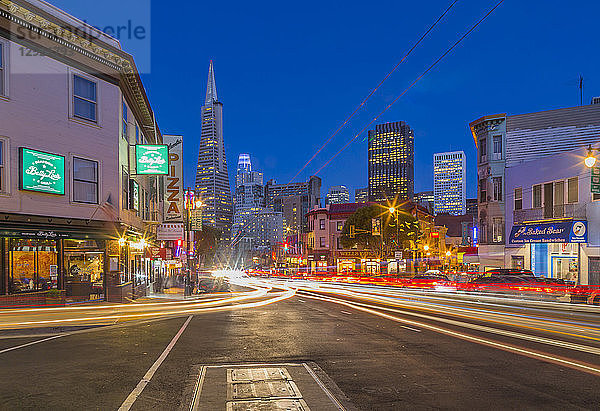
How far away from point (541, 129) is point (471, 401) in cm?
4399

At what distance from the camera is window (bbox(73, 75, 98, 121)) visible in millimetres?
23875

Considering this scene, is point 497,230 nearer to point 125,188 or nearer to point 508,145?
point 508,145

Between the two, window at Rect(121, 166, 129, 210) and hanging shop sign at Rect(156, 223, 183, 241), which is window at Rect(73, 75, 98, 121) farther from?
hanging shop sign at Rect(156, 223, 183, 241)

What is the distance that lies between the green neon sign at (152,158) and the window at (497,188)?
1259 inches

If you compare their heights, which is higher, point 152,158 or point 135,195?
point 152,158

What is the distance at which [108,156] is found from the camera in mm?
25266

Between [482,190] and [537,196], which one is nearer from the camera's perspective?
[537,196]

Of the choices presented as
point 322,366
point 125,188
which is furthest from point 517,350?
point 125,188

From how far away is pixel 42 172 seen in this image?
21.8m

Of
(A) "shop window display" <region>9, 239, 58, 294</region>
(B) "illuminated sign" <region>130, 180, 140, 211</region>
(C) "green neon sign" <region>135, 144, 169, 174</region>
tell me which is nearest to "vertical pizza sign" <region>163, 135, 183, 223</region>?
(B) "illuminated sign" <region>130, 180, 140, 211</region>

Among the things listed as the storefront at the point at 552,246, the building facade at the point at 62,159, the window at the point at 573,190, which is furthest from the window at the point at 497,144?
the building facade at the point at 62,159

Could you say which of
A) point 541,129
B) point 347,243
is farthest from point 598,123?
point 347,243

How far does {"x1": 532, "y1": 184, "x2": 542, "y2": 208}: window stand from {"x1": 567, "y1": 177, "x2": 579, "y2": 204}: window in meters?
3.39

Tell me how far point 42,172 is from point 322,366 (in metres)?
17.3
